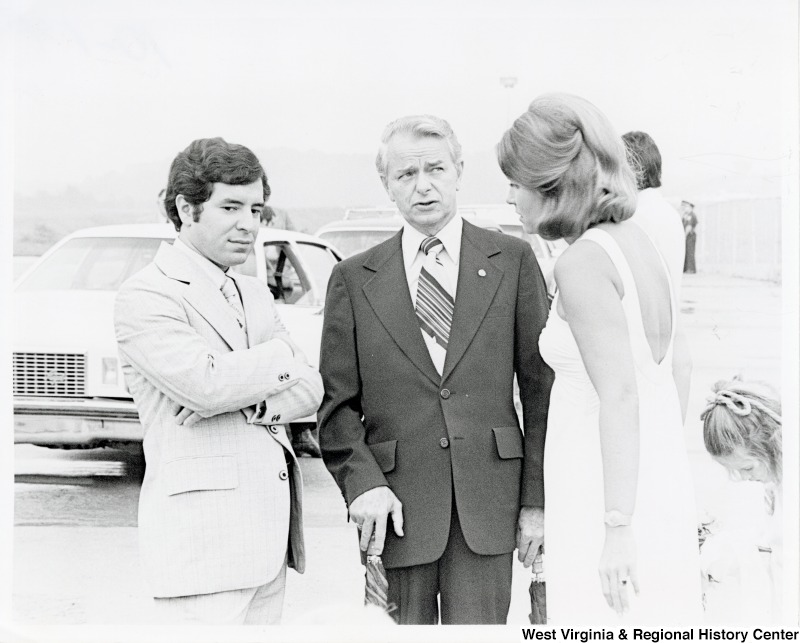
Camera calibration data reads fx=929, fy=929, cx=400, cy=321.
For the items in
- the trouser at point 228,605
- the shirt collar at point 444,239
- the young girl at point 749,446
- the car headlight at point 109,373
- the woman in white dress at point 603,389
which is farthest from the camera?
the car headlight at point 109,373

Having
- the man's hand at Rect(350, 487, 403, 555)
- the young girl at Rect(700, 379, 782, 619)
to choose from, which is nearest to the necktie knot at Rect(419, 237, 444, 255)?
the man's hand at Rect(350, 487, 403, 555)

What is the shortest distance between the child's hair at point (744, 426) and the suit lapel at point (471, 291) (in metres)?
0.91

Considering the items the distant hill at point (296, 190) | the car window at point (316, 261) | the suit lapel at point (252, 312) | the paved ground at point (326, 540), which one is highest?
the distant hill at point (296, 190)

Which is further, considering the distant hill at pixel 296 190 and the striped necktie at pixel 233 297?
the distant hill at pixel 296 190

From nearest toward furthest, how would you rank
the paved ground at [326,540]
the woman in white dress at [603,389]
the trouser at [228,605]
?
1. the woman in white dress at [603,389]
2. the trouser at [228,605]
3. the paved ground at [326,540]

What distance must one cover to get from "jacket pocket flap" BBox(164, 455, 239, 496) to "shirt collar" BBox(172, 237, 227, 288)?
1.60 feet

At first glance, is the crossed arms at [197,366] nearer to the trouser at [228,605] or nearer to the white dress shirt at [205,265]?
the white dress shirt at [205,265]

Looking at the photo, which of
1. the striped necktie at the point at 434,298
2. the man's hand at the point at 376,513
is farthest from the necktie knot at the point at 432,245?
the man's hand at the point at 376,513

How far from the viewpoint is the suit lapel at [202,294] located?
252 centimetres

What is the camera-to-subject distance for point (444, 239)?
2.77 m

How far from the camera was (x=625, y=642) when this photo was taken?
2766mm

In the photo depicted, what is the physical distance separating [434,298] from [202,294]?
2.20 ft

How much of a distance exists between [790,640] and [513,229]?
1.74 meters

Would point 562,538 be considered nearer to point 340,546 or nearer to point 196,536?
point 196,536
